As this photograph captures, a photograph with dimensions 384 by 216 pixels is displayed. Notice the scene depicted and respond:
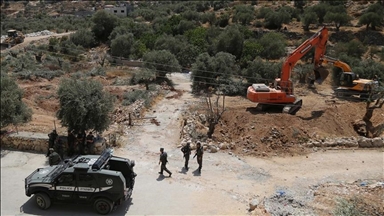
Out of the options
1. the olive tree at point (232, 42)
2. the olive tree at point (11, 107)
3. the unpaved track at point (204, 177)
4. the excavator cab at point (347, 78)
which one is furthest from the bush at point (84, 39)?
the excavator cab at point (347, 78)

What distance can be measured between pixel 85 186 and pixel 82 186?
95mm

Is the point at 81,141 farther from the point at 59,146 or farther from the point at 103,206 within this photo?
the point at 103,206

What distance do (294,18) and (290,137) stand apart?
43857 millimetres

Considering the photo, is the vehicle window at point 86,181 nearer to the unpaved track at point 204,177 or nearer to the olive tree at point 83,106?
the unpaved track at point 204,177

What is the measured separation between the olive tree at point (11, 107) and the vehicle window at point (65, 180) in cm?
738

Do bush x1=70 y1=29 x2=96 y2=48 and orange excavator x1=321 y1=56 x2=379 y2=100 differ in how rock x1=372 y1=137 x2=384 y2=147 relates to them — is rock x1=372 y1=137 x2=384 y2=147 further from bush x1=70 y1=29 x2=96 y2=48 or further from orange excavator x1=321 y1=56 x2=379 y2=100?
bush x1=70 y1=29 x2=96 y2=48

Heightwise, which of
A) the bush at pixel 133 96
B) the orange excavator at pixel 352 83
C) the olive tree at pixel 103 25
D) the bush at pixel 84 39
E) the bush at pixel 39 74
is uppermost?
the olive tree at pixel 103 25

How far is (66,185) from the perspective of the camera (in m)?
11.4

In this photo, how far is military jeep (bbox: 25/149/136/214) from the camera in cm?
1123

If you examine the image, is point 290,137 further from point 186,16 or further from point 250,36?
point 186,16

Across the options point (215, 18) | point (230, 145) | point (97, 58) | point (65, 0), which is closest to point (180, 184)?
point (230, 145)

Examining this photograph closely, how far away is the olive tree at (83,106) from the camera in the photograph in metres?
15.8

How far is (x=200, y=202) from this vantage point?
500 inches

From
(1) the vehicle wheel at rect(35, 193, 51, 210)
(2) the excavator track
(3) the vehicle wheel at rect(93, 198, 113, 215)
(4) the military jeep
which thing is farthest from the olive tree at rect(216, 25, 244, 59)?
(1) the vehicle wheel at rect(35, 193, 51, 210)
